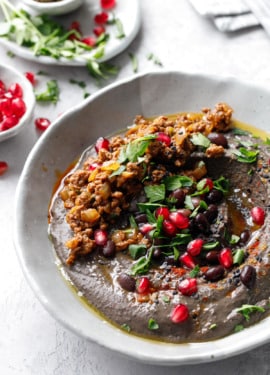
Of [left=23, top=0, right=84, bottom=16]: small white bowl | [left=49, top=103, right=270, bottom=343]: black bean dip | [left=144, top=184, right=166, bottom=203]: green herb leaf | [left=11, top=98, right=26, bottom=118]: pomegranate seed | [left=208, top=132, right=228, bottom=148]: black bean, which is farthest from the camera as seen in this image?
[left=23, top=0, right=84, bottom=16]: small white bowl

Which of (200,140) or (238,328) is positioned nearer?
(238,328)

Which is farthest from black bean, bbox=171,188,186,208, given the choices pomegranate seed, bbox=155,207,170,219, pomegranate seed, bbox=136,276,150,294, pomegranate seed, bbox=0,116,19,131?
pomegranate seed, bbox=0,116,19,131

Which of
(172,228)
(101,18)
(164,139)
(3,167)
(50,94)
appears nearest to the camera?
(172,228)

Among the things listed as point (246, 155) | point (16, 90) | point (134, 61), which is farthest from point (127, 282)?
point (134, 61)

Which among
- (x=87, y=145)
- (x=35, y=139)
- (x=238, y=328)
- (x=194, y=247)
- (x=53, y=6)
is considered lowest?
(x=238, y=328)

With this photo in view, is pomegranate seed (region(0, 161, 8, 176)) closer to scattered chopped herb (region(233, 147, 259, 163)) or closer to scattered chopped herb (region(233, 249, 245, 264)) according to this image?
scattered chopped herb (region(233, 147, 259, 163))

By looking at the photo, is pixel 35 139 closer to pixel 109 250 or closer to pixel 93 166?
pixel 93 166

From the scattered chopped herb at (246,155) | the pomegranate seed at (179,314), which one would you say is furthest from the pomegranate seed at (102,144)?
the pomegranate seed at (179,314)

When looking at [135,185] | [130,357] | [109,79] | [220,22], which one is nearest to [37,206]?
[135,185]

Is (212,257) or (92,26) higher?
(92,26)
